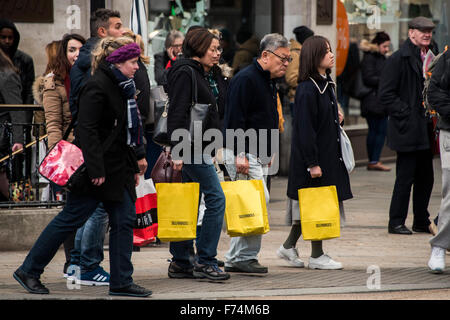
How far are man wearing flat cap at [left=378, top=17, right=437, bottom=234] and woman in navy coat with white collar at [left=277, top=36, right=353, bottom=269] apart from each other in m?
2.02

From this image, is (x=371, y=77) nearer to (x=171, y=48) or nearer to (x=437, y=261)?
(x=171, y=48)

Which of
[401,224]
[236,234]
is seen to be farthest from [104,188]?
[401,224]

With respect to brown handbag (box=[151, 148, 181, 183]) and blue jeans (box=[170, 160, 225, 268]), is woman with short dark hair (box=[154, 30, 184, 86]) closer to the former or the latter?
brown handbag (box=[151, 148, 181, 183])

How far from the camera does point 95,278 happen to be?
24.3ft

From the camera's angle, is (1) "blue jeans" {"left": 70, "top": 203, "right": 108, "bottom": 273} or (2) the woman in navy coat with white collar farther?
(2) the woman in navy coat with white collar

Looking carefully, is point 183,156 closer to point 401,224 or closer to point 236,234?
point 236,234

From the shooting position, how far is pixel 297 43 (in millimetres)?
13320

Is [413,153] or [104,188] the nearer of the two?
[104,188]

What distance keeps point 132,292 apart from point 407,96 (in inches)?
167

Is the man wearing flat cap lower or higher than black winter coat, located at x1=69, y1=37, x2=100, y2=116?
lower

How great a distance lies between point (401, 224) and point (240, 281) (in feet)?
9.73

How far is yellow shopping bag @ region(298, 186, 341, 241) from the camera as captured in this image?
786cm

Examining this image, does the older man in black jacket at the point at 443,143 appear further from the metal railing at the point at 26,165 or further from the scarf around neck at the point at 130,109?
the metal railing at the point at 26,165

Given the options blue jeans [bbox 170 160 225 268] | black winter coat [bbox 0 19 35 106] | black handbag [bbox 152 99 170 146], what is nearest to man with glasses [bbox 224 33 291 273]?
blue jeans [bbox 170 160 225 268]
